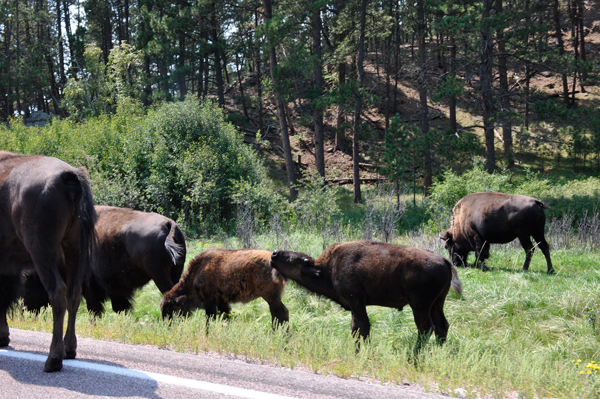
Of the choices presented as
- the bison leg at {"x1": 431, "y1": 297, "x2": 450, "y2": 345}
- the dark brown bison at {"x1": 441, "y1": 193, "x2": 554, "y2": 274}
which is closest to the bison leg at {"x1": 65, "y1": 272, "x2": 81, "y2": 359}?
→ the bison leg at {"x1": 431, "y1": 297, "x2": 450, "y2": 345}

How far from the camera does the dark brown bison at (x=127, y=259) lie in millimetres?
8336

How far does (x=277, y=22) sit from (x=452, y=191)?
13.8 m

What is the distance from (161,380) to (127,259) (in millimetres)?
4951

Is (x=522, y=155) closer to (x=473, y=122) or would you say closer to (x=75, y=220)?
(x=473, y=122)

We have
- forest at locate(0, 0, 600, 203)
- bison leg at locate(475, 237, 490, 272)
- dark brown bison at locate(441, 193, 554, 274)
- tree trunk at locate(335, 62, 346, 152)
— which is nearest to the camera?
bison leg at locate(475, 237, 490, 272)

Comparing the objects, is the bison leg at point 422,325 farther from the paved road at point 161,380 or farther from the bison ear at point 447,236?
the bison ear at point 447,236

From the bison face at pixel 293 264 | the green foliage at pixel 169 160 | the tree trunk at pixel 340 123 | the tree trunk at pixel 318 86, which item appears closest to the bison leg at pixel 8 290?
the bison face at pixel 293 264

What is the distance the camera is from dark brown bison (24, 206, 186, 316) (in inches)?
328

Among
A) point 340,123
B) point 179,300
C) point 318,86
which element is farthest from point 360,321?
point 340,123

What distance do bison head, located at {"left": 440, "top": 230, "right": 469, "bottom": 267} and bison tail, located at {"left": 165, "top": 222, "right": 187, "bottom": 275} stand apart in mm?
7547

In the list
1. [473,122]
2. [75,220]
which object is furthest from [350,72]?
[75,220]

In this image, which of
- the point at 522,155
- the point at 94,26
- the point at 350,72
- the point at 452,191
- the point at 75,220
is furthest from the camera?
the point at 94,26

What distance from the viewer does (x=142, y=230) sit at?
334 inches

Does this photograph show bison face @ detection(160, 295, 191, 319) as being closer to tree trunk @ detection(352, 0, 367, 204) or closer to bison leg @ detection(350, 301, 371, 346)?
bison leg @ detection(350, 301, 371, 346)
